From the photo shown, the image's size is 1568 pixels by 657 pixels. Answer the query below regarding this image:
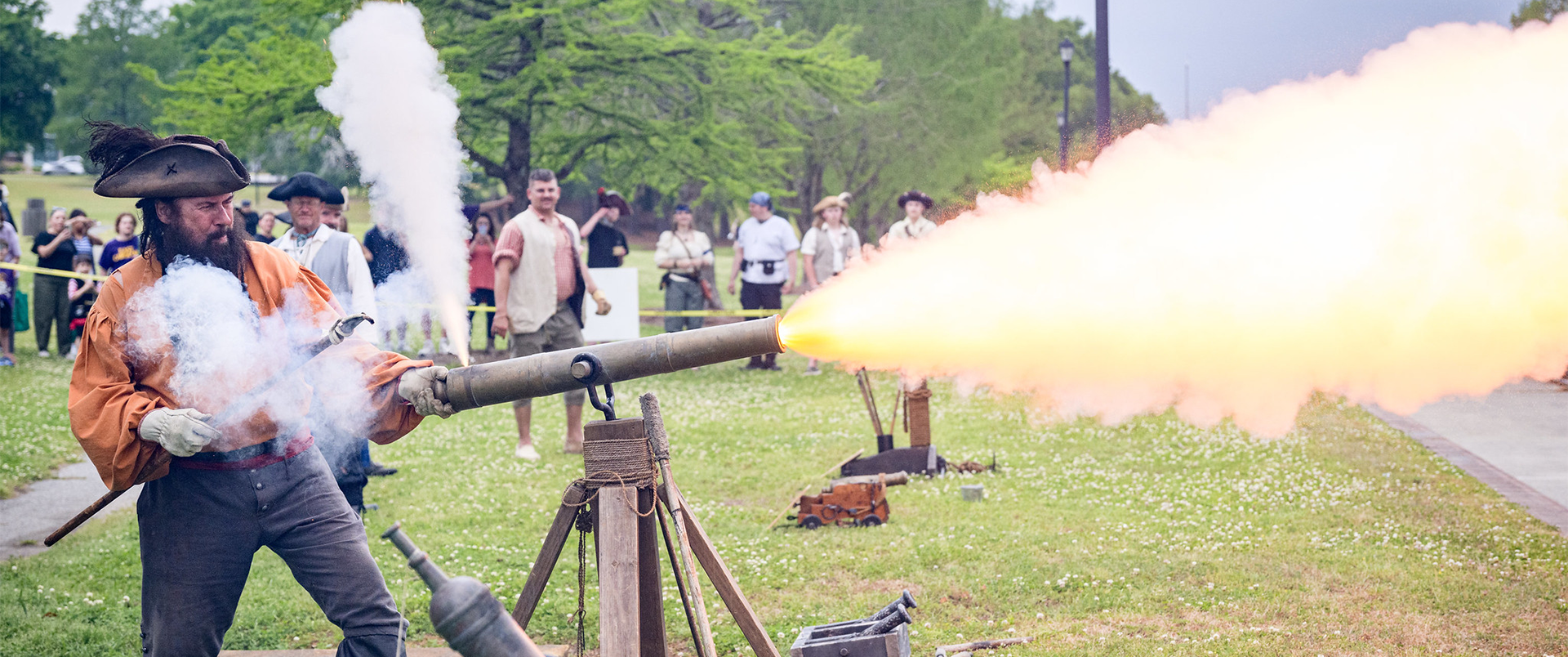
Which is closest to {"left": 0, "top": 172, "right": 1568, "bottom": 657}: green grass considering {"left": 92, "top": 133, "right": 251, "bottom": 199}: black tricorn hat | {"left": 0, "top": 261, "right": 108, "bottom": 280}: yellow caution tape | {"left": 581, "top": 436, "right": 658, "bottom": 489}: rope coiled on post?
{"left": 581, "top": 436, "right": 658, "bottom": 489}: rope coiled on post

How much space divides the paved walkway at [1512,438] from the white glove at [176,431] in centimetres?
764

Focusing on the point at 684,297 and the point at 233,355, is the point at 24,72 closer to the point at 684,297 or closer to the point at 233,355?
the point at 684,297

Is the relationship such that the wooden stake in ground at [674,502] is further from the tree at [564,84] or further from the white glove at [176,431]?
the tree at [564,84]

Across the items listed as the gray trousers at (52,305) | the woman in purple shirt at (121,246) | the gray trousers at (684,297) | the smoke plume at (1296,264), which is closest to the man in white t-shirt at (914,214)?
the gray trousers at (684,297)

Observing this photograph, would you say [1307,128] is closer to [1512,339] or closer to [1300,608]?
[1512,339]

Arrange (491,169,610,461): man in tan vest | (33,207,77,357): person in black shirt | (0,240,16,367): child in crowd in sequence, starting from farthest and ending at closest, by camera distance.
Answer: (33,207,77,357): person in black shirt, (0,240,16,367): child in crowd, (491,169,610,461): man in tan vest

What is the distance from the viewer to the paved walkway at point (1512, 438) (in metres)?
8.51

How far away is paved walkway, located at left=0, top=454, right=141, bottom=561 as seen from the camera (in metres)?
7.59

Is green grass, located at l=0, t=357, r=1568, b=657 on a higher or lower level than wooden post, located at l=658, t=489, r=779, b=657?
lower

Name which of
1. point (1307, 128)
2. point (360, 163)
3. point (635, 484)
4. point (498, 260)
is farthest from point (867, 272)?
point (498, 260)

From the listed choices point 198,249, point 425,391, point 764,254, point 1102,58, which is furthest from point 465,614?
point 1102,58

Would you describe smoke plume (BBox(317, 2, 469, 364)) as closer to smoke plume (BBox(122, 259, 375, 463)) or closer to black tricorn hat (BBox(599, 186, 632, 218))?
smoke plume (BBox(122, 259, 375, 463))

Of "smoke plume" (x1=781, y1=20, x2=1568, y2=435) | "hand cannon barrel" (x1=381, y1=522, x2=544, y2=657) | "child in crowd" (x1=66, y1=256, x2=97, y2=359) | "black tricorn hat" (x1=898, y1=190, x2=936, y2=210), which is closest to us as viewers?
"hand cannon barrel" (x1=381, y1=522, x2=544, y2=657)

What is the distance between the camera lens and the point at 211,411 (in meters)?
3.79
